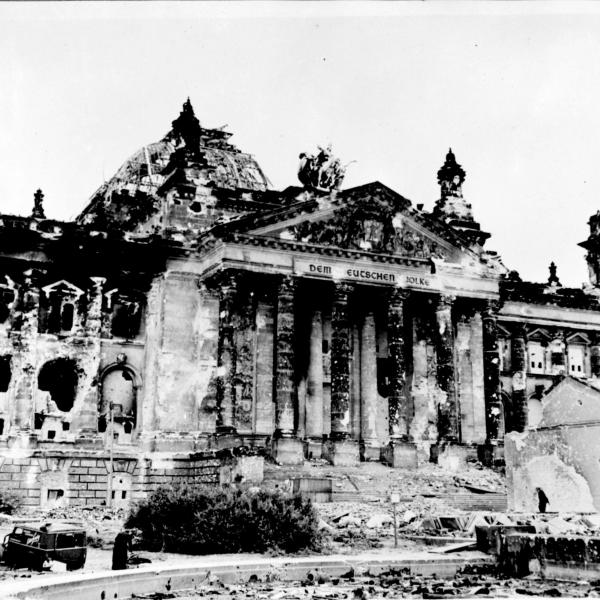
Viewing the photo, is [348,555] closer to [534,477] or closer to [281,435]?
[534,477]

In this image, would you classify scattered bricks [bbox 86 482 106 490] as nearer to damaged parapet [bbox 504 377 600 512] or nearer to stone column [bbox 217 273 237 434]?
stone column [bbox 217 273 237 434]

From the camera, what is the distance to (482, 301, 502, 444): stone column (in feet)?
137

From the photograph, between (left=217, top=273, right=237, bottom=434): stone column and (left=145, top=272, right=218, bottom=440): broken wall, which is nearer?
(left=217, top=273, right=237, bottom=434): stone column

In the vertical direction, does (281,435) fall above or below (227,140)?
below

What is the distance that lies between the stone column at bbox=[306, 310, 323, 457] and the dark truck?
20388mm

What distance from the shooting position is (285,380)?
37.2 m

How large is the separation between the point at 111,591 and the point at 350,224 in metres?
25.5

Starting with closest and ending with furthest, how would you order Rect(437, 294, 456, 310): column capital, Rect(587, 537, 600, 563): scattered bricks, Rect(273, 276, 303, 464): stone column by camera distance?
1. Rect(587, 537, 600, 563): scattered bricks
2. Rect(273, 276, 303, 464): stone column
3. Rect(437, 294, 456, 310): column capital

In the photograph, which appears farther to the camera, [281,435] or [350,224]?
[350,224]

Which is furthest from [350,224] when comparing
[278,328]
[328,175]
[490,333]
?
[490,333]

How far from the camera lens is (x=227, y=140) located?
5519 centimetres

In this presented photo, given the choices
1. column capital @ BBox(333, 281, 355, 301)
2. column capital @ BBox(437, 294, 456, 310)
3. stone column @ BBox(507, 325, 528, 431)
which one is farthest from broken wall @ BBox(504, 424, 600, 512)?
stone column @ BBox(507, 325, 528, 431)

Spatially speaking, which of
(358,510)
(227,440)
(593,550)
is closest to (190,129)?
(227,440)

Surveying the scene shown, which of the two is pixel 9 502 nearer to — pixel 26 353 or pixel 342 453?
pixel 26 353
